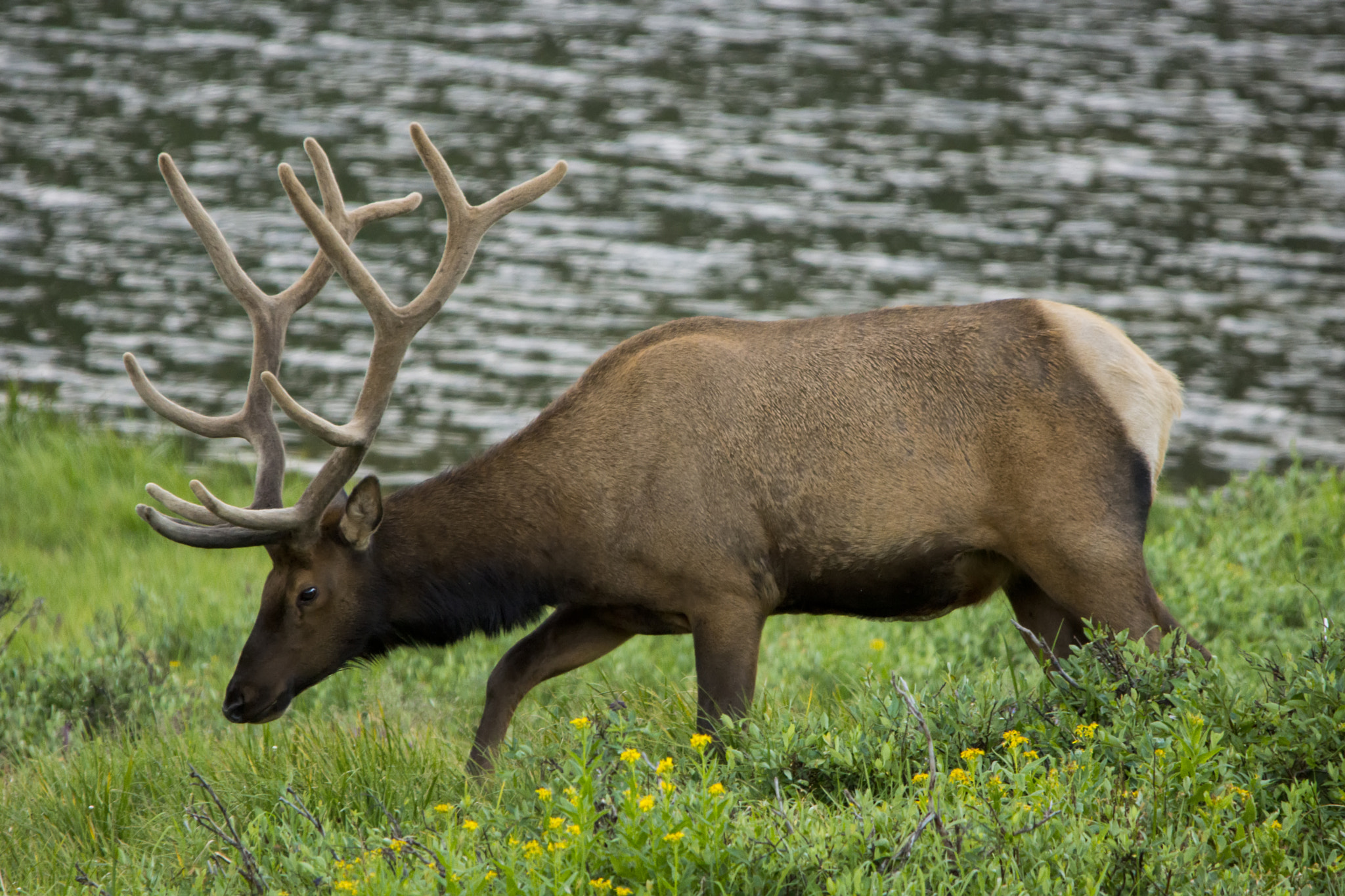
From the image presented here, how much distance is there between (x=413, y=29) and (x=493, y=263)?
8716 mm

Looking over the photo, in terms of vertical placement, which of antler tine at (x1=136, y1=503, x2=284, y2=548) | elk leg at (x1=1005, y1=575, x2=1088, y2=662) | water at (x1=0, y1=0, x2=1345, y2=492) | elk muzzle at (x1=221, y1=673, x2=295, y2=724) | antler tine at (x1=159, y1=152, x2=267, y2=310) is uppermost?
antler tine at (x1=159, y1=152, x2=267, y2=310)

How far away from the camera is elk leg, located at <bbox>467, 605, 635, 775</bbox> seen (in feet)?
17.7

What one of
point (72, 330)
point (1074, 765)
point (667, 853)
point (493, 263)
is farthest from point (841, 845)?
point (493, 263)

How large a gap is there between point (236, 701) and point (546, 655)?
106 cm

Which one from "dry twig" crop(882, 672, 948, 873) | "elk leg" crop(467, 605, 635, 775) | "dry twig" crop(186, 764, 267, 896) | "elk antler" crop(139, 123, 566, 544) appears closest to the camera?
"dry twig" crop(882, 672, 948, 873)

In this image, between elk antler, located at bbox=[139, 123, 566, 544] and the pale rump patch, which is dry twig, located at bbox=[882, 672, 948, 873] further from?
elk antler, located at bbox=[139, 123, 566, 544]

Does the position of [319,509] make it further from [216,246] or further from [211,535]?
[216,246]

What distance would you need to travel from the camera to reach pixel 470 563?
527cm

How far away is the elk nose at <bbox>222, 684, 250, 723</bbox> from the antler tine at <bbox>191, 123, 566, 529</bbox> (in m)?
0.58

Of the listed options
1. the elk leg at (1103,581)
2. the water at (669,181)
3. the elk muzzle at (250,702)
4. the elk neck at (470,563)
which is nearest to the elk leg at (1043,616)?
the elk leg at (1103,581)

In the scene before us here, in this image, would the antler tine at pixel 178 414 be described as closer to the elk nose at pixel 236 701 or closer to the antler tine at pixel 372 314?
the antler tine at pixel 372 314

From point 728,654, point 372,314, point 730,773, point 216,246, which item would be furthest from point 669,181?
point 730,773

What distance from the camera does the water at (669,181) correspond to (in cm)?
1180

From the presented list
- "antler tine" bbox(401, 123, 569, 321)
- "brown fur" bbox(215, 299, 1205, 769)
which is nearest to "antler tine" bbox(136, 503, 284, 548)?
"brown fur" bbox(215, 299, 1205, 769)
